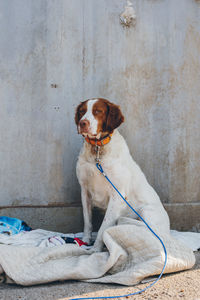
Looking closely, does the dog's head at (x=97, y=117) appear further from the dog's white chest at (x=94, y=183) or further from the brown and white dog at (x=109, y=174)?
the dog's white chest at (x=94, y=183)

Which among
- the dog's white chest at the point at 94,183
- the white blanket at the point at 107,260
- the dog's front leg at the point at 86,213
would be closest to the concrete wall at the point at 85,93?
the dog's front leg at the point at 86,213

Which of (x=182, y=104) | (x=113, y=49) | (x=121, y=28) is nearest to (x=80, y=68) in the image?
(x=113, y=49)

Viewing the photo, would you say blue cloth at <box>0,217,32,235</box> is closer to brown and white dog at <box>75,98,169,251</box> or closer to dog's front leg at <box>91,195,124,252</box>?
brown and white dog at <box>75,98,169,251</box>

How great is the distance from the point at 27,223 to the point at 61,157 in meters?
0.77

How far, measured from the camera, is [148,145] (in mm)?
3779

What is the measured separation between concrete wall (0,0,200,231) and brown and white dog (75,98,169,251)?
1.61 ft

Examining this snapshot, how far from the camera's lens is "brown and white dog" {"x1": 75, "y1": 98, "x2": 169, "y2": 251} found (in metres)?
2.97

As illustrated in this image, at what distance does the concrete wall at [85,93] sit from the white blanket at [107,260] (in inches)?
39.5

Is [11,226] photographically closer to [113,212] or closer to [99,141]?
[113,212]

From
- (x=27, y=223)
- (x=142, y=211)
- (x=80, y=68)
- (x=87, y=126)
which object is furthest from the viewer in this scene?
(x=80, y=68)

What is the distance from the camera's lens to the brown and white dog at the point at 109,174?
297cm

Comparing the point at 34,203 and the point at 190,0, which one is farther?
the point at 190,0

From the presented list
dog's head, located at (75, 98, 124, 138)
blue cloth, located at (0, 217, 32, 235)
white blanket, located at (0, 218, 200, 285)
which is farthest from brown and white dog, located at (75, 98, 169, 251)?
blue cloth, located at (0, 217, 32, 235)

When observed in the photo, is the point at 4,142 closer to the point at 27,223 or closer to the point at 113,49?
the point at 27,223
